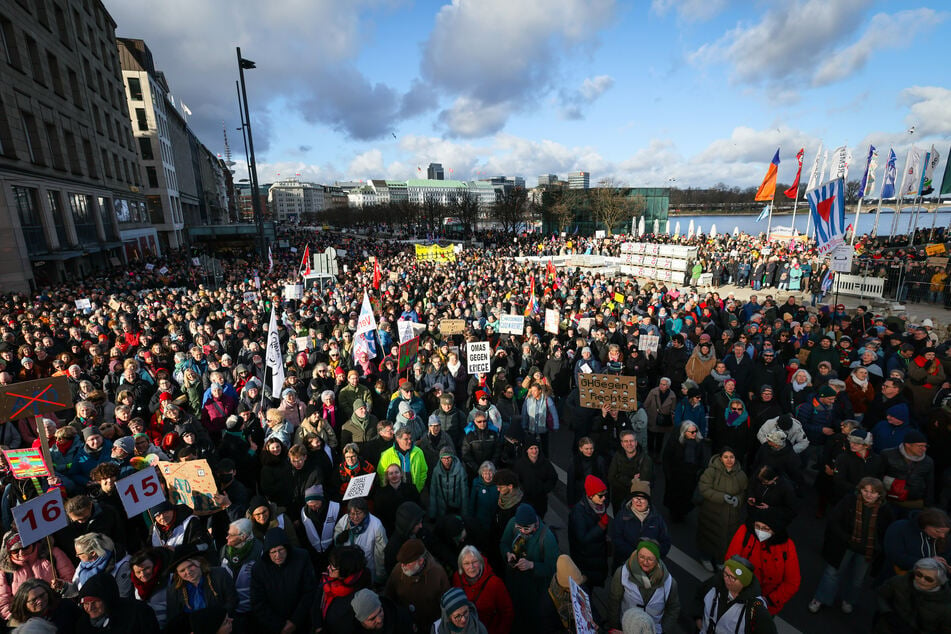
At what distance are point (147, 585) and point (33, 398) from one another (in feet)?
11.6

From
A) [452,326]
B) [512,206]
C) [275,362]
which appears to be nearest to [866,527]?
[452,326]

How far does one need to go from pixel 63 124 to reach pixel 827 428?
33642mm

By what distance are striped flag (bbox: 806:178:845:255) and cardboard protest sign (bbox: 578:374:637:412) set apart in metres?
9.89

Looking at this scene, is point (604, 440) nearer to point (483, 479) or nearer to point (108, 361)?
point (483, 479)

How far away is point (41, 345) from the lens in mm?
9023

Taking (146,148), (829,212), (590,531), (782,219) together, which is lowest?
(782,219)

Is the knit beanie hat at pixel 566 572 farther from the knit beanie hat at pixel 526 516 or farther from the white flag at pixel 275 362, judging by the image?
the white flag at pixel 275 362

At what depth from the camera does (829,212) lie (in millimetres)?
11477

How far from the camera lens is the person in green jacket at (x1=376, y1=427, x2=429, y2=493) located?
16.0 feet

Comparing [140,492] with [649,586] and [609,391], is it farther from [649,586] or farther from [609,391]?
[609,391]

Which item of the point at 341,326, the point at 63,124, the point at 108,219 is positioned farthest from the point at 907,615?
the point at 108,219

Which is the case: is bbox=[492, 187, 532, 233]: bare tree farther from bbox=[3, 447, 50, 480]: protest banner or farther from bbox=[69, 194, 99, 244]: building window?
bbox=[3, 447, 50, 480]: protest banner

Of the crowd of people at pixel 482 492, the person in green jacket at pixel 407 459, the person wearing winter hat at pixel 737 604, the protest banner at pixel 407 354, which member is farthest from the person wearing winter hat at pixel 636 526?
the protest banner at pixel 407 354

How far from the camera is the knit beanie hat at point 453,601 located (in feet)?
8.84
